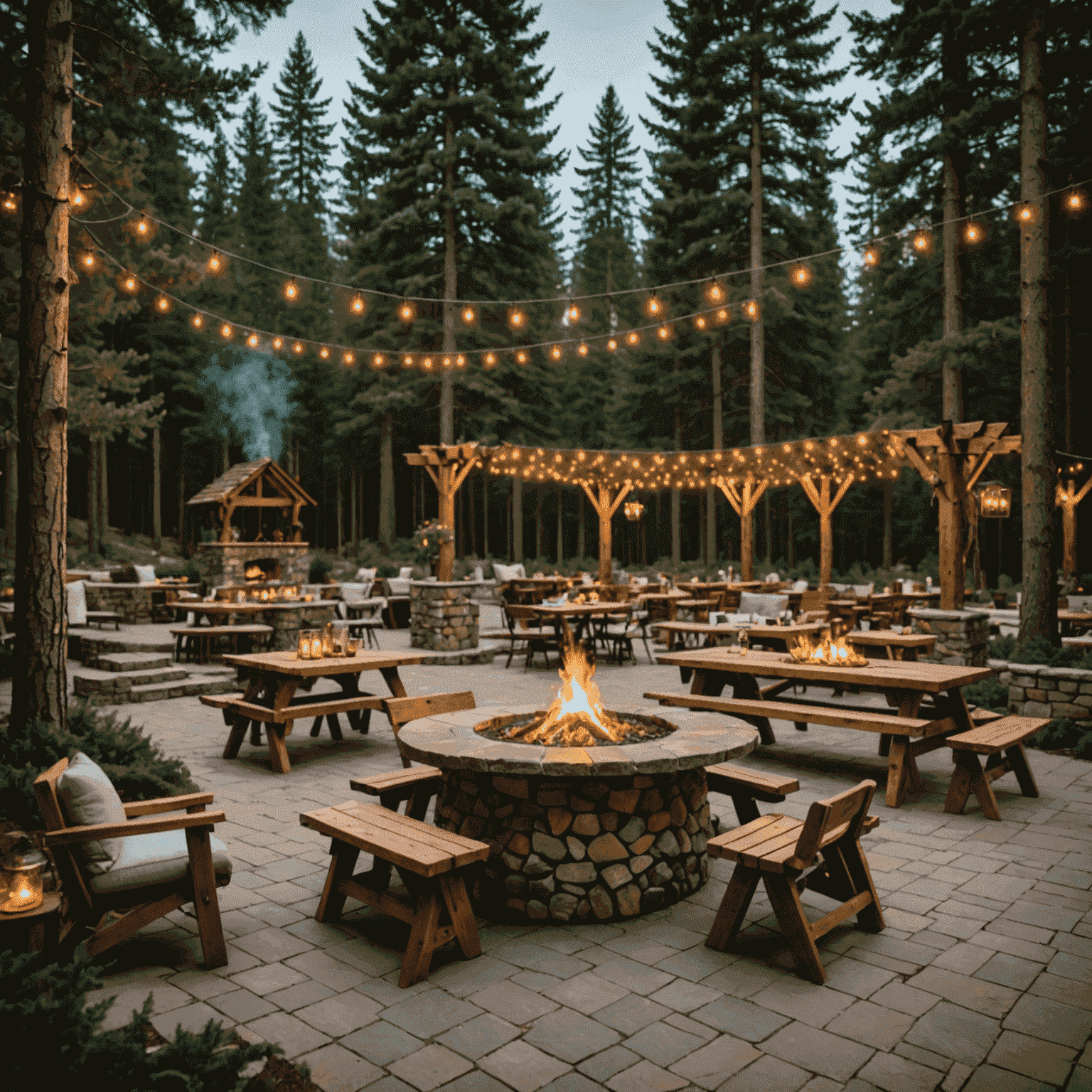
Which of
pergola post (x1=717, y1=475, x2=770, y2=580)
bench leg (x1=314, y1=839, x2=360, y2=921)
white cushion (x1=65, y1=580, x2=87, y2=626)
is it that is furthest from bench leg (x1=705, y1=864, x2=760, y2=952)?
pergola post (x1=717, y1=475, x2=770, y2=580)

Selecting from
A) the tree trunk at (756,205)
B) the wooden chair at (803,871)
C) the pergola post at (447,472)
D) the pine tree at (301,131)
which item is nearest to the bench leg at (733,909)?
the wooden chair at (803,871)

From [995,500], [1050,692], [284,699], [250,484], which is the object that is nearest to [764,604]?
[995,500]

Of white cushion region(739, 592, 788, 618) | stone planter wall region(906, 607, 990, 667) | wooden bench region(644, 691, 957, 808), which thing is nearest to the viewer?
wooden bench region(644, 691, 957, 808)

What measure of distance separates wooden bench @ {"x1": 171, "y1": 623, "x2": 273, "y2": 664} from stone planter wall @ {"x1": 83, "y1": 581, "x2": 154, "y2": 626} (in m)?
4.99

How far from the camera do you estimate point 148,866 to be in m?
3.04

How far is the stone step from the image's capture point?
366 inches

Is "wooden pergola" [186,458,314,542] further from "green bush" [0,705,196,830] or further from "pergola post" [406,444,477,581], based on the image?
"green bush" [0,705,196,830]

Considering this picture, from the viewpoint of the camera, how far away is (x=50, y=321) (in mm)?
5102

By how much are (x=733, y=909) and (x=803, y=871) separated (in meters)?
0.34

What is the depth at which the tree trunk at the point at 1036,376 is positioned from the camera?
9.11 m

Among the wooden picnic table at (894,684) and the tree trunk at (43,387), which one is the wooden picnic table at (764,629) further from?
the tree trunk at (43,387)

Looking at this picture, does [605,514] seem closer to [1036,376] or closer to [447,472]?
[447,472]

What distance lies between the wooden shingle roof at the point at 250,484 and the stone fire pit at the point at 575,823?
1669cm

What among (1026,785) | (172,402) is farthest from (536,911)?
(172,402)
